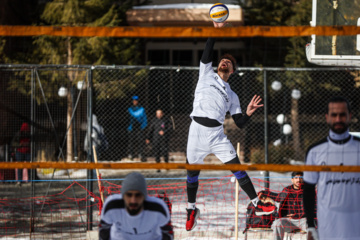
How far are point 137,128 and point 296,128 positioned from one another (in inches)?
165

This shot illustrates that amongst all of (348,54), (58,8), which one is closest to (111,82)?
(58,8)

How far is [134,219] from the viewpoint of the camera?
4637 mm

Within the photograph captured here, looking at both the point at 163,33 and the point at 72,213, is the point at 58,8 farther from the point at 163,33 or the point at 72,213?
the point at 163,33

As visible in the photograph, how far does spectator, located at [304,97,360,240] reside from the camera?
4375mm

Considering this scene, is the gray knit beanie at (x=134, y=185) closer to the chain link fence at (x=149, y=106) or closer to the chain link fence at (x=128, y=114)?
the chain link fence at (x=128, y=114)

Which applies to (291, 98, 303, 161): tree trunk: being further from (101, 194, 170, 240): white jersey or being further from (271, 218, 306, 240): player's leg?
(101, 194, 170, 240): white jersey

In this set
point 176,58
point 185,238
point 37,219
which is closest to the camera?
point 185,238

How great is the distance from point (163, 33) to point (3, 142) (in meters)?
9.95

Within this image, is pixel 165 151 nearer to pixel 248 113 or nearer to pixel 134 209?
pixel 248 113

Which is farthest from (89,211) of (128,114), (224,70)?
(128,114)

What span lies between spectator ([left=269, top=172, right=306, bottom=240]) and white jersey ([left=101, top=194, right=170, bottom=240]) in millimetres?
3294

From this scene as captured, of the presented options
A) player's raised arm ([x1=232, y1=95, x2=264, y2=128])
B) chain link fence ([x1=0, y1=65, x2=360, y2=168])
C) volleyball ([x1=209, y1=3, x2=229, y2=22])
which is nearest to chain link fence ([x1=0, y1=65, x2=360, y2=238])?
chain link fence ([x1=0, y1=65, x2=360, y2=168])

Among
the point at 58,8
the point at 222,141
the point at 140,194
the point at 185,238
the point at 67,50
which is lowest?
the point at 185,238

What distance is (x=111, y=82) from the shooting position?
44.2 ft
